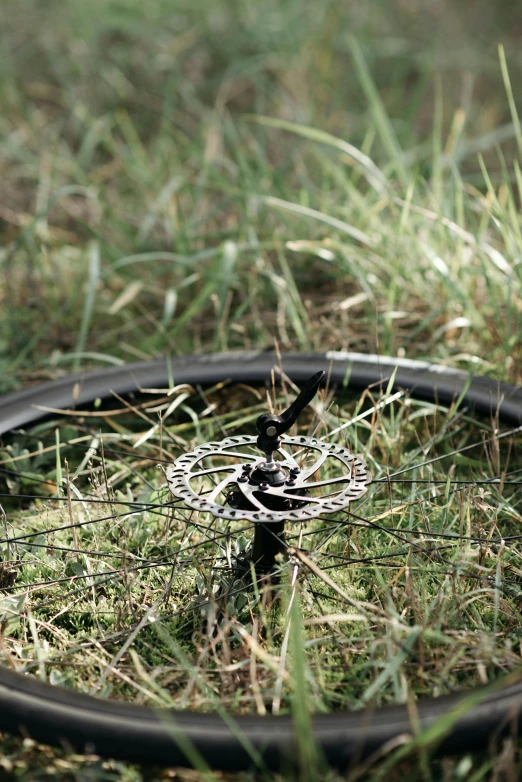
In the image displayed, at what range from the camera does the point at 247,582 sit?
79.2 inches

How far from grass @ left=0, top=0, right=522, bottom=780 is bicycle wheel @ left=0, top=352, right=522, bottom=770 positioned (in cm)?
3

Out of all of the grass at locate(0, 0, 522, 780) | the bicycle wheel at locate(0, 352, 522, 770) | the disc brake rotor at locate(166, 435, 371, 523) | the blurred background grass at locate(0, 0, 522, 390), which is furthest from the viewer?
the blurred background grass at locate(0, 0, 522, 390)

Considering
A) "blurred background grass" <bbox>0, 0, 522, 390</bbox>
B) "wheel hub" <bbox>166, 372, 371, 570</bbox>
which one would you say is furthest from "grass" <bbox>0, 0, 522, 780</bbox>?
"wheel hub" <bbox>166, 372, 371, 570</bbox>

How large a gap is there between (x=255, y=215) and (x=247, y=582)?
1968 mm

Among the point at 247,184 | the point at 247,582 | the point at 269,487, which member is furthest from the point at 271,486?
the point at 247,184

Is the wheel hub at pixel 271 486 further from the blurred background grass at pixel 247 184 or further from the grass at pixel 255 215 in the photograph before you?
the blurred background grass at pixel 247 184

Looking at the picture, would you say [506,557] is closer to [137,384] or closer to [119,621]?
[119,621]

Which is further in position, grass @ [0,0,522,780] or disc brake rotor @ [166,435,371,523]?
grass @ [0,0,522,780]

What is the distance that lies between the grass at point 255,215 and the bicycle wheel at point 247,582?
0.10 feet

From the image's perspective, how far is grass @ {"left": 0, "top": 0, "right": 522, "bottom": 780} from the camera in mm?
2664

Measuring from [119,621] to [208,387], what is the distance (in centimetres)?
107

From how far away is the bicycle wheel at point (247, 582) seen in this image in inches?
54.1

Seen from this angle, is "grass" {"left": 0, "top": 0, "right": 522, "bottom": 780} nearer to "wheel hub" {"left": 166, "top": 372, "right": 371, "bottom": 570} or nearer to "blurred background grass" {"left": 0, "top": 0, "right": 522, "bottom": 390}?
"blurred background grass" {"left": 0, "top": 0, "right": 522, "bottom": 390}

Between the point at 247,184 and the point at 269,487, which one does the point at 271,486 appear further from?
the point at 247,184
